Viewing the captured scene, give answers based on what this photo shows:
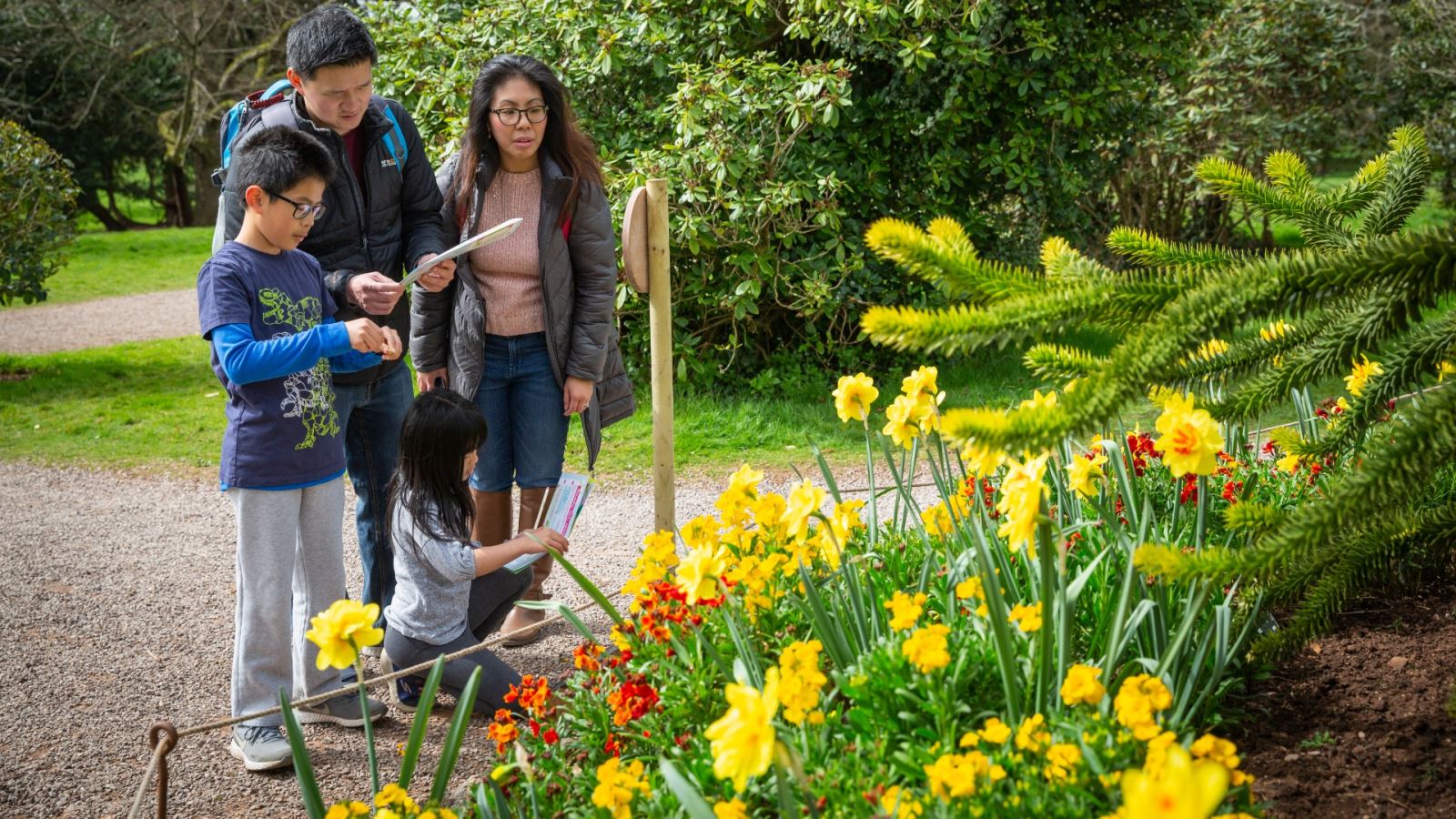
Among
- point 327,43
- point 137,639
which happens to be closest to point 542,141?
point 327,43

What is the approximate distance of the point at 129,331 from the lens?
1174cm

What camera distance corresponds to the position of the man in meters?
3.40

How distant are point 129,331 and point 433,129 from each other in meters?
6.17

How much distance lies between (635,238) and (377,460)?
42.9 inches

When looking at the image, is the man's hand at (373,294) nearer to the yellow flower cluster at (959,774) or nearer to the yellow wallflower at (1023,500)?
the yellow wallflower at (1023,500)

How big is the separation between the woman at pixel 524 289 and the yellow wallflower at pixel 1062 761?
7.43ft

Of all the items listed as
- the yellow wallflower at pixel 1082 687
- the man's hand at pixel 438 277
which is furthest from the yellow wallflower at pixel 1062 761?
the man's hand at pixel 438 277

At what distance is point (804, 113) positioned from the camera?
6328 millimetres

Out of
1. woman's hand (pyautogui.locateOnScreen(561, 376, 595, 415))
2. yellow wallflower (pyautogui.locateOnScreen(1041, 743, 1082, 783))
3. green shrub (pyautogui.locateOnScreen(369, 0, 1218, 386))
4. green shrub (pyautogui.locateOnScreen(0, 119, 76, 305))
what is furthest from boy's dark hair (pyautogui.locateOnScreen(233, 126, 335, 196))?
green shrub (pyautogui.locateOnScreen(0, 119, 76, 305))

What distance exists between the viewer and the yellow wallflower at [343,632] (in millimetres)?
2023

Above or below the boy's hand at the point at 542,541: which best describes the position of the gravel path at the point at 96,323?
below

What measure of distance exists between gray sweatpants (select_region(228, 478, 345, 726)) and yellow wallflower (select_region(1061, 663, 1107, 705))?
7.13 feet

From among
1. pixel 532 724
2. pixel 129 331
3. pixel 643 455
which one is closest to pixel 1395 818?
pixel 532 724

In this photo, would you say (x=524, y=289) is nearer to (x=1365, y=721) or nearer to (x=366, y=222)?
(x=366, y=222)
